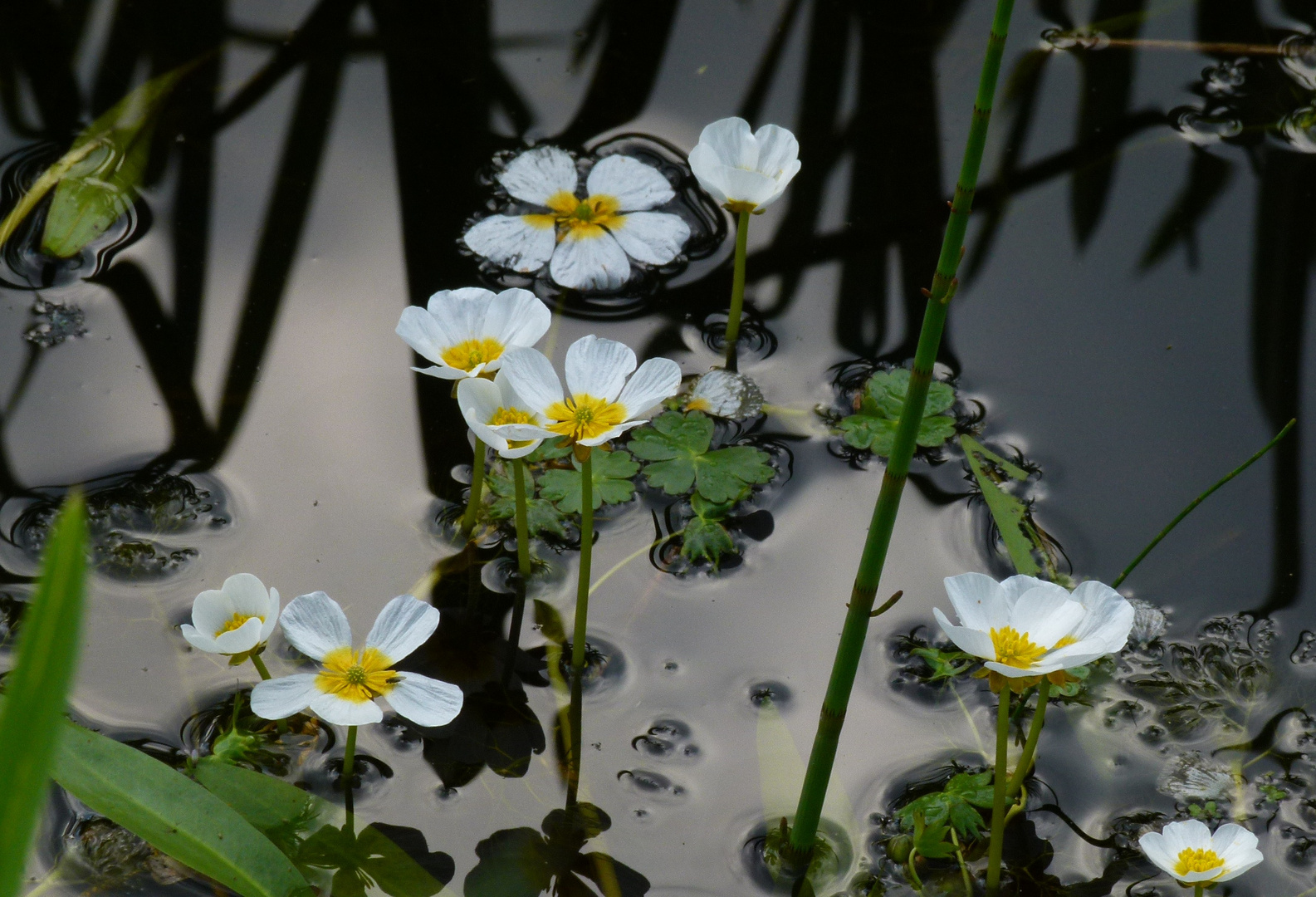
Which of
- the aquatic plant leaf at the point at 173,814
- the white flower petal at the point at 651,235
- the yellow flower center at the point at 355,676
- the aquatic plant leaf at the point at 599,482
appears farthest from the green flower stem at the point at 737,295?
the aquatic plant leaf at the point at 173,814

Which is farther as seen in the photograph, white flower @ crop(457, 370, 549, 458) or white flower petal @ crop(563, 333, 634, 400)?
white flower petal @ crop(563, 333, 634, 400)

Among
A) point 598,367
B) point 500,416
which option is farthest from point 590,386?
point 500,416

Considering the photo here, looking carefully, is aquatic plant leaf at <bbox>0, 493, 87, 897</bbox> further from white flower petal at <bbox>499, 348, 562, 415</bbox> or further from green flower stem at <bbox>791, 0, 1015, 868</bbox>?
white flower petal at <bbox>499, 348, 562, 415</bbox>

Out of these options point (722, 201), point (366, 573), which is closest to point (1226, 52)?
point (722, 201)

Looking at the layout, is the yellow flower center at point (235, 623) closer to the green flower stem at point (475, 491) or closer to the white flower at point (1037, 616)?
the green flower stem at point (475, 491)

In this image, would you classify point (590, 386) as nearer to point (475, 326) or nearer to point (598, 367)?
point (598, 367)

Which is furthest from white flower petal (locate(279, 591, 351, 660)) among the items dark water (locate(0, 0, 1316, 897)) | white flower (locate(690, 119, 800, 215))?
white flower (locate(690, 119, 800, 215))
